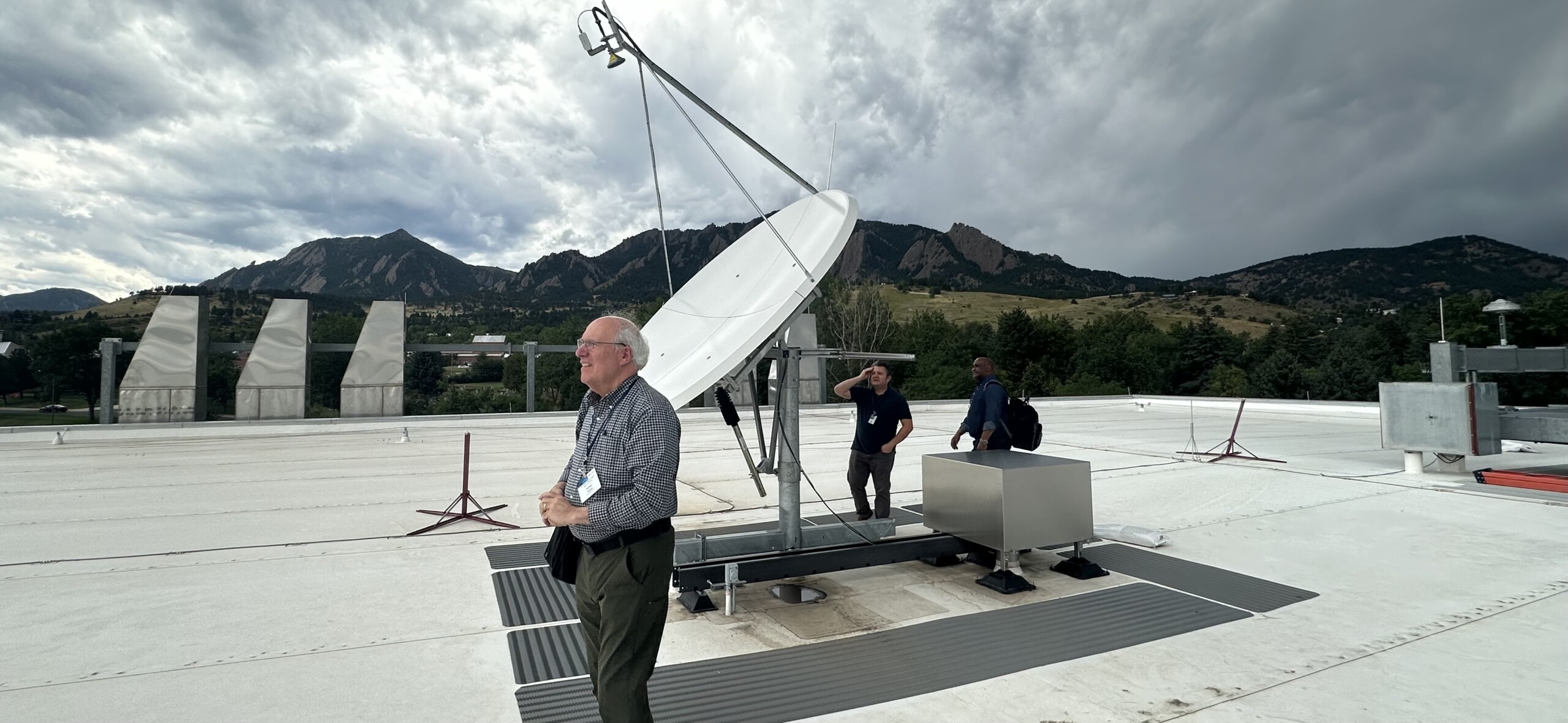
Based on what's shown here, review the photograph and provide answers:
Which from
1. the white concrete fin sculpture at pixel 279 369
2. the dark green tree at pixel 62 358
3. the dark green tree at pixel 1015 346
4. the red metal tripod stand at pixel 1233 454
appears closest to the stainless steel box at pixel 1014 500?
the red metal tripod stand at pixel 1233 454

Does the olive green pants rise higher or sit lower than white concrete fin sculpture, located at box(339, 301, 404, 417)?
lower

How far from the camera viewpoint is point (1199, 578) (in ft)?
17.7

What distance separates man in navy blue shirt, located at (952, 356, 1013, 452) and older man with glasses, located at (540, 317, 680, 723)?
4111mm

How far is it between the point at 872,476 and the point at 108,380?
26.0 meters

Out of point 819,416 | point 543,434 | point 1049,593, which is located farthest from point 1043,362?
point 1049,593

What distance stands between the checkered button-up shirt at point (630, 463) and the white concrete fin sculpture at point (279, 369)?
25169 mm

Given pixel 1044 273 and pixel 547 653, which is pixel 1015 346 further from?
pixel 1044 273

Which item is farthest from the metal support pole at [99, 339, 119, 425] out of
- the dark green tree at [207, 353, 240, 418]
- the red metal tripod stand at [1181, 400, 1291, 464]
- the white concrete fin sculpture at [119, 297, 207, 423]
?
the dark green tree at [207, 353, 240, 418]

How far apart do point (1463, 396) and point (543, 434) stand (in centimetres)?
1855

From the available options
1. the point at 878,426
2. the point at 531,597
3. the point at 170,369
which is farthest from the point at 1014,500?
the point at 170,369

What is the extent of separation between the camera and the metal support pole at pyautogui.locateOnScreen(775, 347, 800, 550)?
16.7 feet

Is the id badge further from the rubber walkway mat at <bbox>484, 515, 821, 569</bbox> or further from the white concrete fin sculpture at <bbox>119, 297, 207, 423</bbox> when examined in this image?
the white concrete fin sculpture at <bbox>119, 297, 207, 423</bbox>

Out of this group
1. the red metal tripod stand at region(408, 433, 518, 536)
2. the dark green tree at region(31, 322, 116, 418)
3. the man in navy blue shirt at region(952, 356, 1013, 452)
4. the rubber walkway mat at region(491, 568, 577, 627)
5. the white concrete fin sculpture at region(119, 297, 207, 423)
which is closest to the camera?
the rubber walkway mat at region(491, 568, 577, 627)

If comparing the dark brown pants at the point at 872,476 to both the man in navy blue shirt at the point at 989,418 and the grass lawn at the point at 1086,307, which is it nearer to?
the man in navy blue shirt at the point at 989,418
